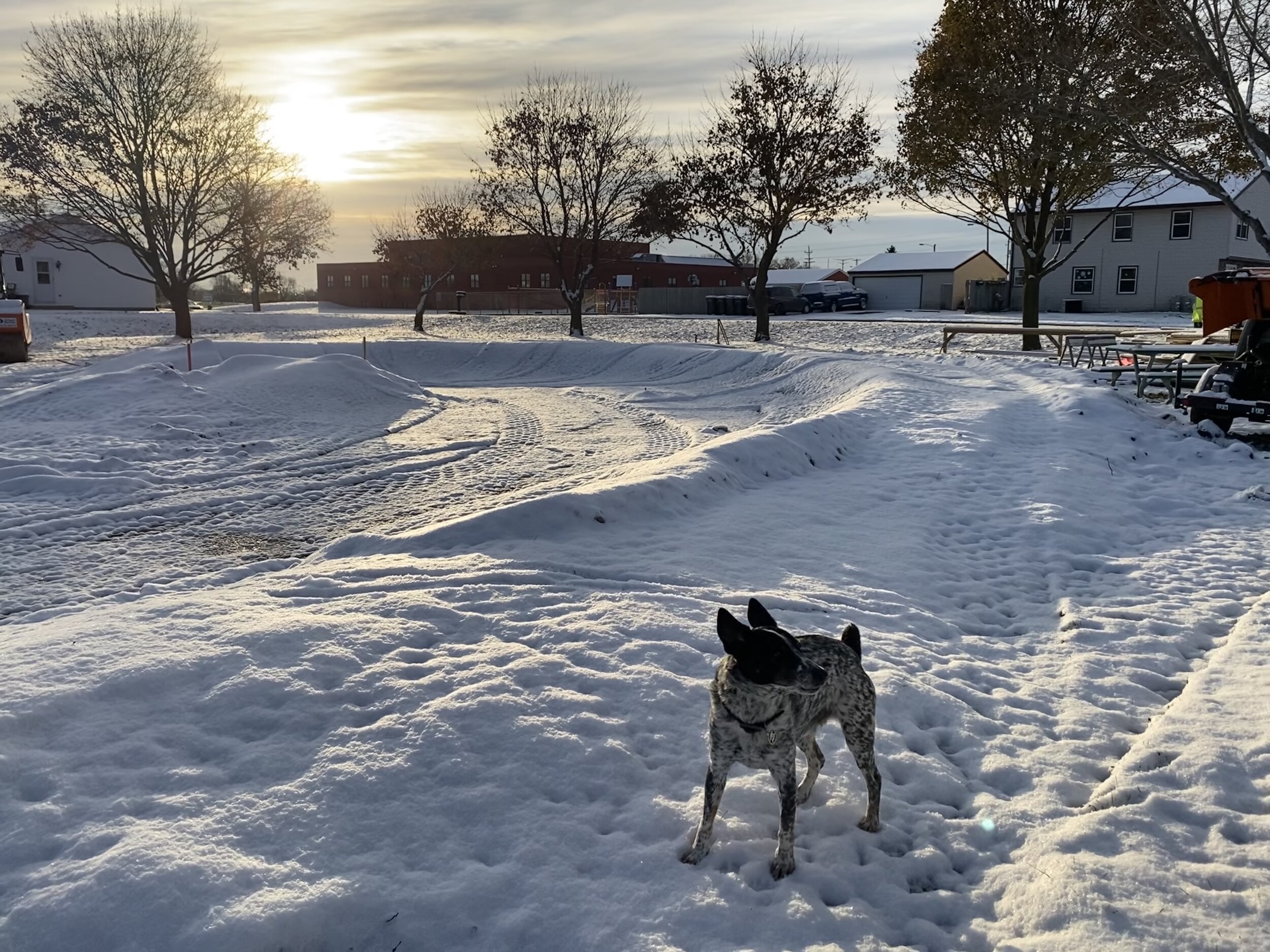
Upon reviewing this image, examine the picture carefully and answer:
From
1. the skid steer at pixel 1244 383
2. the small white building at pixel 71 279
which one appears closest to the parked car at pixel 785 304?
Answer: the skid steer at pixel 1244 383

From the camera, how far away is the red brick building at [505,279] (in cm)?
5888

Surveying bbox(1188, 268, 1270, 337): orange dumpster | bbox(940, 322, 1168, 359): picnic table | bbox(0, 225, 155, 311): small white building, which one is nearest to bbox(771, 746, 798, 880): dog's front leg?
bbox(1188, 268, 1270, 337): orange dumpster

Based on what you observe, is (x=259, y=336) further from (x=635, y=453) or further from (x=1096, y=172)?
(x=1096, y=172)

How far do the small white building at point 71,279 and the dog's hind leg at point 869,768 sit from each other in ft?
199

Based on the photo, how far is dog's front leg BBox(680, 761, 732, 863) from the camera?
11.5 ft

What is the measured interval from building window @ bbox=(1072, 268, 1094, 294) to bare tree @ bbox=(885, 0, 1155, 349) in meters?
17.2

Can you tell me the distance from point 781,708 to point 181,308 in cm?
3991

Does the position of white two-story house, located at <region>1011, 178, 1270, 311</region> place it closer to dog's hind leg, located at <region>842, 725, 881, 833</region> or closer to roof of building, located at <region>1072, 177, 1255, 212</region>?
roof of building, located at <region>1072, 177, 1255, 212</region>

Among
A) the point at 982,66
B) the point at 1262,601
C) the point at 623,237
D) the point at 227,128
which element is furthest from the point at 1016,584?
the point at 227,128

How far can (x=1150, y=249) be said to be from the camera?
144 ft

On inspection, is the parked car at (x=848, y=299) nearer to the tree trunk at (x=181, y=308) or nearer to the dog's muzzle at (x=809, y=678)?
the tree trunk at (x=181, y=308)

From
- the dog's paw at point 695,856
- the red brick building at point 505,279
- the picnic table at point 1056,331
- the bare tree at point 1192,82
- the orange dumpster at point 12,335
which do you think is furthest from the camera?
the red brick building at point 505,279

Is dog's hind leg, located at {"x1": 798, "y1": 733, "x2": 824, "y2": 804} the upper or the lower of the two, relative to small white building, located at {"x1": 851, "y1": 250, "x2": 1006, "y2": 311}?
A: lower

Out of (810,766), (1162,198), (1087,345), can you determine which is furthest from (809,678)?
(1162,198)
